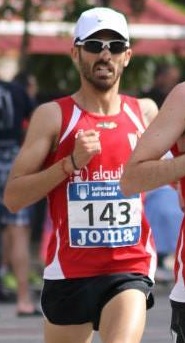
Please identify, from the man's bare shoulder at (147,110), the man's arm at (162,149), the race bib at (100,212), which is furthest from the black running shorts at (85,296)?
the man's arm at (162,149)

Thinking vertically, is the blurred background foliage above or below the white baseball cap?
below

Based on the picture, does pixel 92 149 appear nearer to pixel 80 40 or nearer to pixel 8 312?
pixel 80 40

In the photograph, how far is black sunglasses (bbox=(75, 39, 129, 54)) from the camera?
251 inches

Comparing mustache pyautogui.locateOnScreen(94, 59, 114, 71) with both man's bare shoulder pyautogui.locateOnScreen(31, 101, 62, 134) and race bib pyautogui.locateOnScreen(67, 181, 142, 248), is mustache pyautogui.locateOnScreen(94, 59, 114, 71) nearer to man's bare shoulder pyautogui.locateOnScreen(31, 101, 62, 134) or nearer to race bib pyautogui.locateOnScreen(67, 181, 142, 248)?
man's bare shoulder pyautogui.locateOnScreen(31, 101, 62, 134)

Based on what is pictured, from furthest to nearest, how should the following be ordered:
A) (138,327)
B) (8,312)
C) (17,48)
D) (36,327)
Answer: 1. (17,48)
2. (8,312)
3. (36,327)
4. (138,327)

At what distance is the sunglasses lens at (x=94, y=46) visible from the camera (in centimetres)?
637

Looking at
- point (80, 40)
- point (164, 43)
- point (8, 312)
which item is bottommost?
point (8, 312)

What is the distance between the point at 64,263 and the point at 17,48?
1145cm

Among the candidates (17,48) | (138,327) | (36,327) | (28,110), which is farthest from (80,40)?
(17,48)

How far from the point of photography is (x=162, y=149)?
200 inches

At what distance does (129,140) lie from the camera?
6383 mm

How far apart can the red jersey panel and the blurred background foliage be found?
875 centimetres

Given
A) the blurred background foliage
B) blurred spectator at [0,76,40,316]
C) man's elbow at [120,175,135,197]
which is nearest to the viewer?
man's elbow at [120,175,135,197]

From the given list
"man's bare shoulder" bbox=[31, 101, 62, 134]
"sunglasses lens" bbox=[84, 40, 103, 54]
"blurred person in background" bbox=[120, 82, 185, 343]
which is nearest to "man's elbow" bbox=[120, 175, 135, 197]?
"blurred person in background" bbox=[120, 82, 185, 343]
